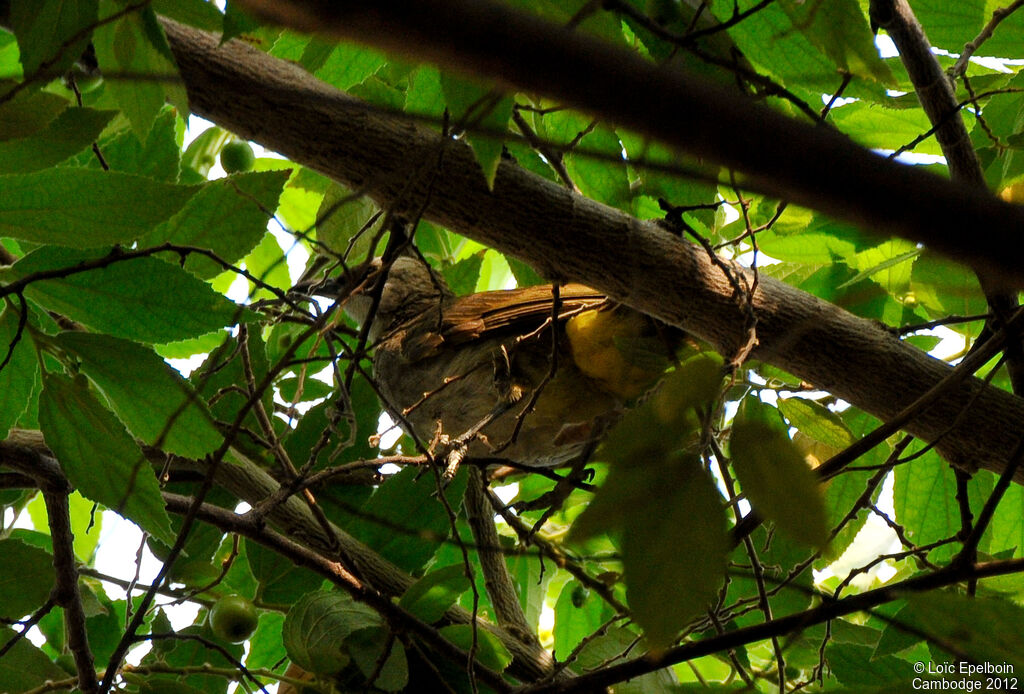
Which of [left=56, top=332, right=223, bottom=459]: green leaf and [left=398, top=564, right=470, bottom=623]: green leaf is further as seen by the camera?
[left=398, top=564, right=470, bottom=623]: green leaf

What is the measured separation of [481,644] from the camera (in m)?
2.06

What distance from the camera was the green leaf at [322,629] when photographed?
1.87 m

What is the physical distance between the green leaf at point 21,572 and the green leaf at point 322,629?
1.90 ft

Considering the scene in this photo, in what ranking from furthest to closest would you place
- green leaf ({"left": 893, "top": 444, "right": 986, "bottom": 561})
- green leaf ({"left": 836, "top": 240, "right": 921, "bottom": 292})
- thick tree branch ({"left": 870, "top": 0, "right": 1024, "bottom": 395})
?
green leaf ({"left": 893, "top": 444, "right": 986, "bottom": 561}), green leaf ({"left": 836, "top": 240, "right": 921, "bottom": 292}), thick tree branch ({"left": 870, "top": 0, "right": 1024, "bottom": 395})

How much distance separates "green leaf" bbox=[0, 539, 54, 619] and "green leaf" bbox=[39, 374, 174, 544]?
558 mm

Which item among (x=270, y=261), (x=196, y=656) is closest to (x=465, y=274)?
(x=270, y=261)

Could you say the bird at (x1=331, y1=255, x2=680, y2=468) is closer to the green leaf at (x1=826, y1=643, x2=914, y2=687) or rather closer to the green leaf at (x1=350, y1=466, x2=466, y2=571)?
the green leaf at (x1=350, y1=466, x2=466, y2=571)

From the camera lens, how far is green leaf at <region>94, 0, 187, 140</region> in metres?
1.44

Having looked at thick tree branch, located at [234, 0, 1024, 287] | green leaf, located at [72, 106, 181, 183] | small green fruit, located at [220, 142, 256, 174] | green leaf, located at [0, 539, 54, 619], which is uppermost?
small green fruit, located at [220, 142, 256, 174]

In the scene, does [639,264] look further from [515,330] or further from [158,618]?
[158,618]

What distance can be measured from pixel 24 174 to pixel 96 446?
0.50 metres

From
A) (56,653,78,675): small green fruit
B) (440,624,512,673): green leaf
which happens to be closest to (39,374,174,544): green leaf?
(440,624,512,673): green leaf

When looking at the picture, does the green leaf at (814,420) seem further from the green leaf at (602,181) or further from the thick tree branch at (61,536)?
the thick tree branch at (61,536)

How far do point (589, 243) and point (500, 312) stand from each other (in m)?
1.11
